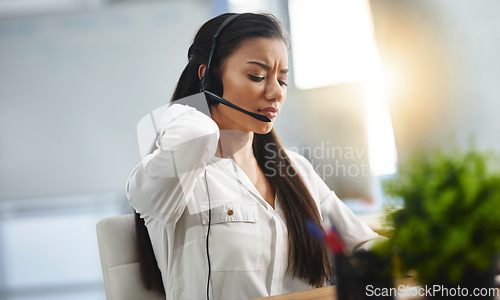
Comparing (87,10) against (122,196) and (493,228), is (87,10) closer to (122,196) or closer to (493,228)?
(122,196)

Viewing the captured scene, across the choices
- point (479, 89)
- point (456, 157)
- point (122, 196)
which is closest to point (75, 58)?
point (122, 196)

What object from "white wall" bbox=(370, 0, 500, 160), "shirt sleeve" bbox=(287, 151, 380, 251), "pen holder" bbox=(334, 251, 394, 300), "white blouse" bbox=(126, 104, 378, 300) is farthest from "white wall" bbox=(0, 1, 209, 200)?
"pen holder" bbox=(334, 251, 394, 300)

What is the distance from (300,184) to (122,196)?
1.27m

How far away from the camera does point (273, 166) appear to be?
127 cm

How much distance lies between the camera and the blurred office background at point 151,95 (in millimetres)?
2020

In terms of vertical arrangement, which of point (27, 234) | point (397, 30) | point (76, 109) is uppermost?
point (397, 30)

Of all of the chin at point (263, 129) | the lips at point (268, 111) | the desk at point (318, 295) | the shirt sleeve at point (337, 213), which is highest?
the lips at point (268, 111)

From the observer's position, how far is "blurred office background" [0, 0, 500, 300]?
2.02 m

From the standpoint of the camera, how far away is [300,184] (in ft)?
4.07

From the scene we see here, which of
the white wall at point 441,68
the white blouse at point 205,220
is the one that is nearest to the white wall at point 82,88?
the white wall at point 441,68

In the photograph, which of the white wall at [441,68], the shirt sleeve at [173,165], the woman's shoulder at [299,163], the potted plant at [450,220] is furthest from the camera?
the white wall at [441,68]

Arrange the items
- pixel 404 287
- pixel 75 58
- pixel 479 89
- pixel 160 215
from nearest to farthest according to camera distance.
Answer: pixel 404 287 → pixel 160 215 → pixel 479 89 → pixel 75 58

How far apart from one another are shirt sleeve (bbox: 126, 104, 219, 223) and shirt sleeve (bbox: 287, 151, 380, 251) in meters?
0.40

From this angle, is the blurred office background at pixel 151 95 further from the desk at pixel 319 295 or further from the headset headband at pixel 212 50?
the desk at pixel 319 295
